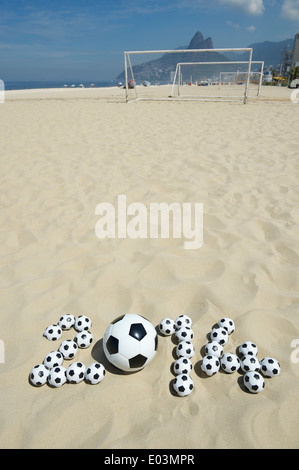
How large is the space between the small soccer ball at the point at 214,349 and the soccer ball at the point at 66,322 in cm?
105

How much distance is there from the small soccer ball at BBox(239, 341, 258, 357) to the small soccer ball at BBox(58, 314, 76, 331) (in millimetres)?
1282

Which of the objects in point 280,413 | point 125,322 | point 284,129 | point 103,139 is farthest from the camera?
point 284,129

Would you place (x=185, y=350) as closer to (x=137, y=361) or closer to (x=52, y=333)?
(x=137, y=361)

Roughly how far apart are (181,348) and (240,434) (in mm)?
598

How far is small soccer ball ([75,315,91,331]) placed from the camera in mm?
2229

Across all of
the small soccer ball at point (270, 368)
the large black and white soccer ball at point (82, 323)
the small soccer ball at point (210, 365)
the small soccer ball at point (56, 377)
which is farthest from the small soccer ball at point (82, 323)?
the small soccer ball at point (270, 368)

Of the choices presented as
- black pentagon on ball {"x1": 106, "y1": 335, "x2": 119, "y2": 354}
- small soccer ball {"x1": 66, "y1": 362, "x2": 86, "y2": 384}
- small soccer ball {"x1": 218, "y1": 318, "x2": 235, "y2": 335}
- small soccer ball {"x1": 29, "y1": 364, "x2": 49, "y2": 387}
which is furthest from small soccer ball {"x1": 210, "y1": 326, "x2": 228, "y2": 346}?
small soccer ball {"x1": 29, "y1": 364, "x2": 49, "y2": 387}

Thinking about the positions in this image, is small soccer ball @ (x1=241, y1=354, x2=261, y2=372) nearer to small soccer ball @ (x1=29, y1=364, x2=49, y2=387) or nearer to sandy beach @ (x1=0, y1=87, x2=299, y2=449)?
sandy beach @ (x1=0, y1=87, x2=299, y2=449)

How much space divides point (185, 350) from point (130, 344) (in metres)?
0.40

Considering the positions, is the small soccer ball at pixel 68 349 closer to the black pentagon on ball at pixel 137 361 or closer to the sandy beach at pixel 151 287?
the sandy beach at pixel 151 287

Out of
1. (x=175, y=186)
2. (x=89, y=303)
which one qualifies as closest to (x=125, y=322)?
(x=89, y=303)

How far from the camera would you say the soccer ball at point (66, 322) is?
7.38 feet

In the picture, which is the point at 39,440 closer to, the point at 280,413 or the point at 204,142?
the point at 280,413

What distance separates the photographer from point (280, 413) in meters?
1.67
